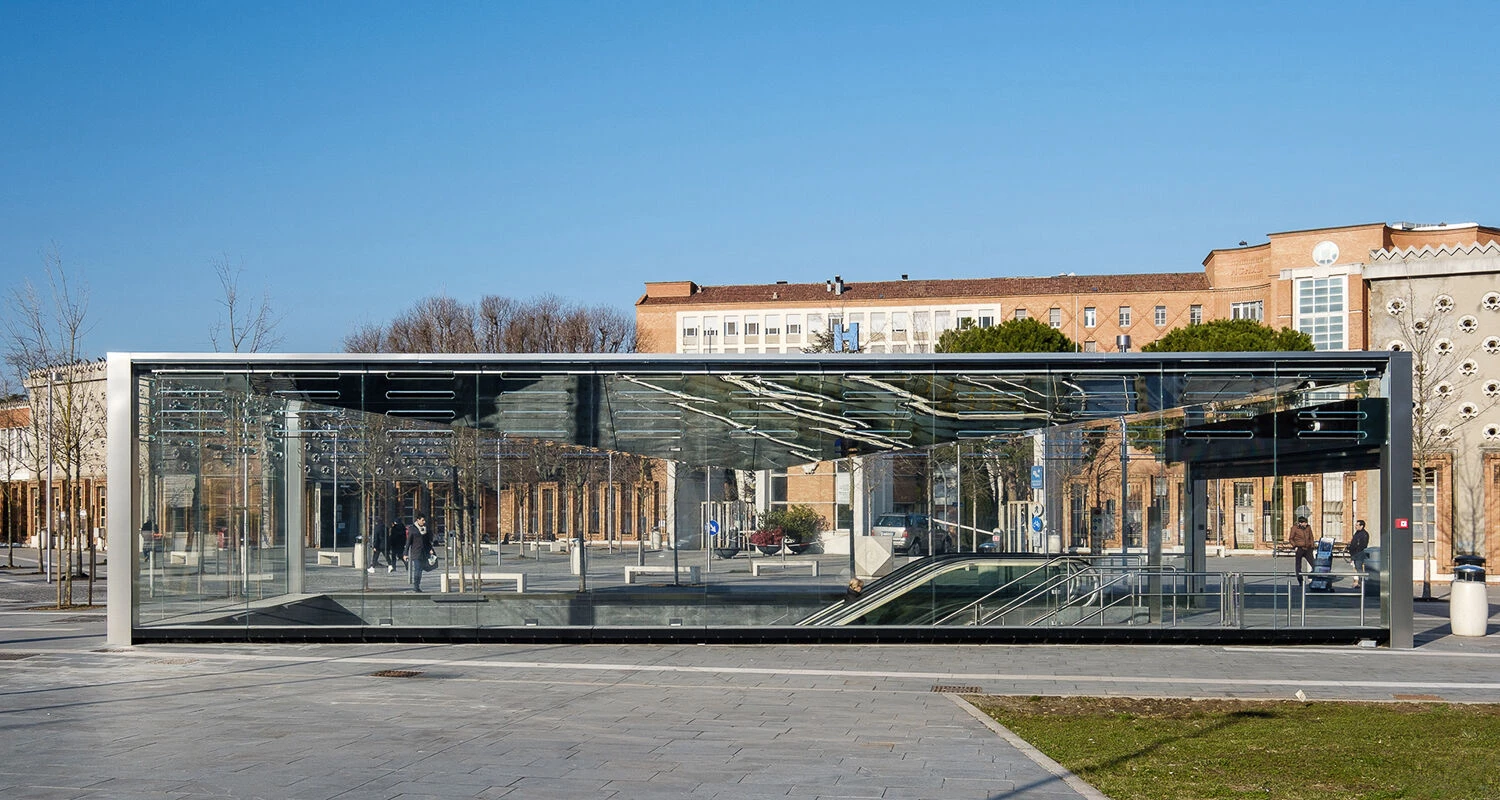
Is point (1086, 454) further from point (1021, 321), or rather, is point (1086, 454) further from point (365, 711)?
point (1021, 321)

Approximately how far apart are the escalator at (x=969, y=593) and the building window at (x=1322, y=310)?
4104 centimetres

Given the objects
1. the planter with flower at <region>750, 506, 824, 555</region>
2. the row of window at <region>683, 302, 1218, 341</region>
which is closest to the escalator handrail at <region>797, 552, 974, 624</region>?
the planter with flower at <region>750, 506, 824, 555</region>

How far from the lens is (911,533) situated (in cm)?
2028

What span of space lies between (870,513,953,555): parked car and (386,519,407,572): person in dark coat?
6951 mm

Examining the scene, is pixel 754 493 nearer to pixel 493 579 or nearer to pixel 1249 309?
pixel 493 579

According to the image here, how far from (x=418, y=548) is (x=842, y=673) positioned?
23.3 ft

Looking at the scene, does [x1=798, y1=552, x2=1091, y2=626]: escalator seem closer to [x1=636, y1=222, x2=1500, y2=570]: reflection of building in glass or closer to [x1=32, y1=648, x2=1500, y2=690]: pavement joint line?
[x1=636, y1=222, x2=1500, y2=570]: reflection of building in glass

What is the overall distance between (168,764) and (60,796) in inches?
50.4

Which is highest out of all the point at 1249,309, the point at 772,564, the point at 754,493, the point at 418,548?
the point at 1249,309

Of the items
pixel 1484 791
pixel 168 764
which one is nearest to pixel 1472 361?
pixel 1484 791

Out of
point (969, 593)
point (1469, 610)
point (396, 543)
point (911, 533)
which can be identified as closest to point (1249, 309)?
point (1469, 610)

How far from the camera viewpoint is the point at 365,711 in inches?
536

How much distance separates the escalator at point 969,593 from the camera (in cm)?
2012

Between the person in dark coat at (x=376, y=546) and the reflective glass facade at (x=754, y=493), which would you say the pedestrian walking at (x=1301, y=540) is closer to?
the reflective glass facade at (x=754, y=493)
